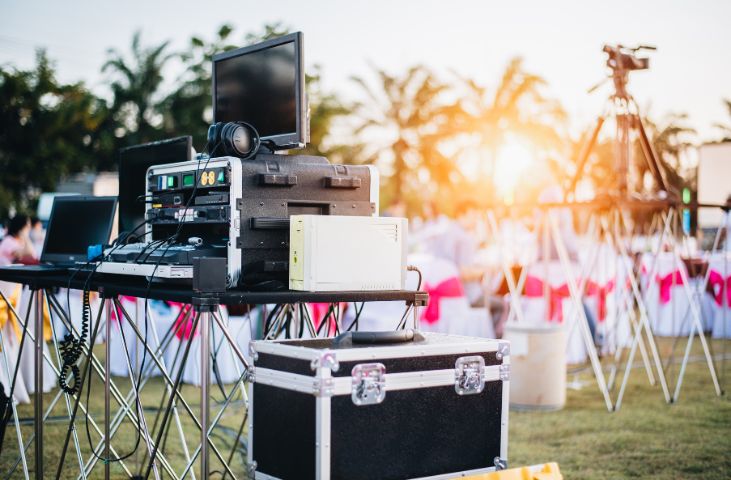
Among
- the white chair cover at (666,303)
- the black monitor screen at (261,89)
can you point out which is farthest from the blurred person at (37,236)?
the white chair cover at (666,303)

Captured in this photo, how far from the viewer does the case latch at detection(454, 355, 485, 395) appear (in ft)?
8.47

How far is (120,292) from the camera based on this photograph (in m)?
2.82

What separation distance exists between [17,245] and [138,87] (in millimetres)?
21299

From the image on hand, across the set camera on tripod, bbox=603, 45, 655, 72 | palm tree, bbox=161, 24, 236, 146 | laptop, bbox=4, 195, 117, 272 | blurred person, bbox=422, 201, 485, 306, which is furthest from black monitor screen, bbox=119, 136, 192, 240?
palm tree, bbox=161, 24, 236, 146

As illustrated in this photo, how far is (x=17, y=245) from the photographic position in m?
7.07

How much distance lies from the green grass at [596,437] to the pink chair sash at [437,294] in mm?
1463

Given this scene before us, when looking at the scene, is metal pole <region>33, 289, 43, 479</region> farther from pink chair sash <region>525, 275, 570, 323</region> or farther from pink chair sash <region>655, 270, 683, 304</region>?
pink chair sash <region>655, 270, 683, 304</region>

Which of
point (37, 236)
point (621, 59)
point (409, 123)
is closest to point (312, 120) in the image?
point (409, 123)

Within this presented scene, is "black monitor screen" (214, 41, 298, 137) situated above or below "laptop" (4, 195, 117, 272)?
above

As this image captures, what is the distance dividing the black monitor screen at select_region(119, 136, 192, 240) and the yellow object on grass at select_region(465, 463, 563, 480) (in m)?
1.94

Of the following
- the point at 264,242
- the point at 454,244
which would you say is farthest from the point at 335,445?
the point at 454,244

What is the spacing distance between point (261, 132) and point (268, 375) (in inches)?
41.4

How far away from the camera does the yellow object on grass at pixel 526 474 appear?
254cm

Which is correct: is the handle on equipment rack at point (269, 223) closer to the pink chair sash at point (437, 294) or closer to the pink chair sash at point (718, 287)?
the pink chair sash at point (437, 294)
